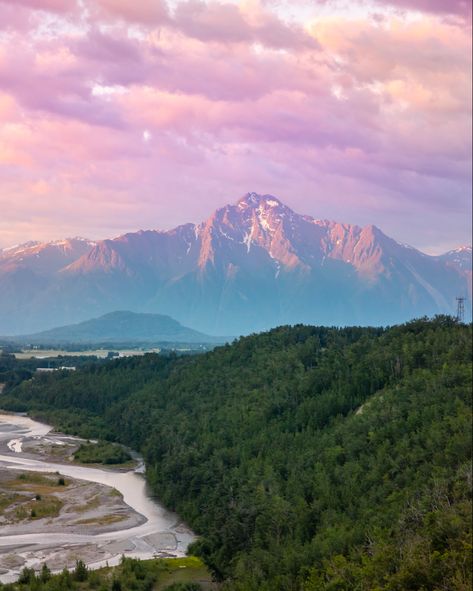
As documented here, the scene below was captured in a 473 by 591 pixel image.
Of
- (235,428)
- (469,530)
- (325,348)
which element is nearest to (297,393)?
(235,428)

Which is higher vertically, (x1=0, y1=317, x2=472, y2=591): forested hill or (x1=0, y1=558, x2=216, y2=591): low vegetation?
(x1=0, y1=317, x2=472, y2=591): forested hill

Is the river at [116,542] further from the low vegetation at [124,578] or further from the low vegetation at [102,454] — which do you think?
the low vegetation at [102,454]

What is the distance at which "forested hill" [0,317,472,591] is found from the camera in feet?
218

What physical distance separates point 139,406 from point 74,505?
2586 inches

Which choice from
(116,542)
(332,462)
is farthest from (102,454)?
(332,462)

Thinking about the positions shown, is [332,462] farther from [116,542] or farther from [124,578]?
[124,578]

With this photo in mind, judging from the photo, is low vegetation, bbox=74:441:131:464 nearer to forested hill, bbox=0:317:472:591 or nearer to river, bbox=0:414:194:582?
forested hill, bbox=0:317:472:591

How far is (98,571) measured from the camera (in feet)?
280

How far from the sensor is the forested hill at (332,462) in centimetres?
6650

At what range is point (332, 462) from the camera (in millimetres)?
97438

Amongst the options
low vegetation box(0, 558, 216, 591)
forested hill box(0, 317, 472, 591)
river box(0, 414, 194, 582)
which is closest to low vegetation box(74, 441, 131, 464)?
forested hill box(0, 317, 472, 591)

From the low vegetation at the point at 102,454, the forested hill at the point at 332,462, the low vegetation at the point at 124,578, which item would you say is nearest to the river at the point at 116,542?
the forested hill at the point at 332,462

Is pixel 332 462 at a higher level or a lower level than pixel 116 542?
higher

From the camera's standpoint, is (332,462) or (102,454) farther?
(102,454)
